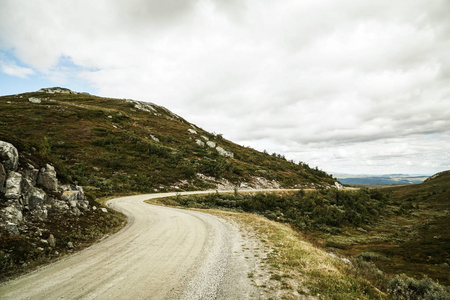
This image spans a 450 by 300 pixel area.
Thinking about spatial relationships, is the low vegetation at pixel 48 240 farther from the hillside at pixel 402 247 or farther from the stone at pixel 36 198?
the hillside at pixel 402 247

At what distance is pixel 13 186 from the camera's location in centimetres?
1047

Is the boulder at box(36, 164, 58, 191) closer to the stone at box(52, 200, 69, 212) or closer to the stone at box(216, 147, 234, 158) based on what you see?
the stone at box(52, 200, 69, 212)

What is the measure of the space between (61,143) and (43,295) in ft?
159

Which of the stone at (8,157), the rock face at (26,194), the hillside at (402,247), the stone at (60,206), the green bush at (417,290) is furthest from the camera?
the hillside at (402,247)

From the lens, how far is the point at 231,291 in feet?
22.2

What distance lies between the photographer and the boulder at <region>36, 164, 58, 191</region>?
42.9ft

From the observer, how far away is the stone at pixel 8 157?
10930mm

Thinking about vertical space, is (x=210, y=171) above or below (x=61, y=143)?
below

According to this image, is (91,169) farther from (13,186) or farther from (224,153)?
(224,153)

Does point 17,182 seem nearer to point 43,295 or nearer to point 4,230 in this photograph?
point 4,230

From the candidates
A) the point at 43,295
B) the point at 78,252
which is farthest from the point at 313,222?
the point at 43,295

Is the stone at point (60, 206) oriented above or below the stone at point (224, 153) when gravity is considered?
below

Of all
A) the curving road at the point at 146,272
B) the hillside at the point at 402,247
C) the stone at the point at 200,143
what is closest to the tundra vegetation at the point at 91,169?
the stone at the point at 200,143

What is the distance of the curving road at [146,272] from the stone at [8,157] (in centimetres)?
605
